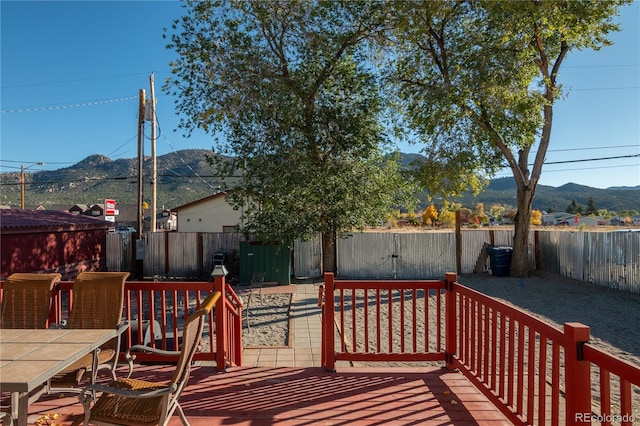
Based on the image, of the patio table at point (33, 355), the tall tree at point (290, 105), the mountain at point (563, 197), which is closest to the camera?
the patio table at point (33, 355)

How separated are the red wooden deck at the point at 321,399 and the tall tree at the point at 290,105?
6.68m

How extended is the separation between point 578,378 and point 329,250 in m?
10.2

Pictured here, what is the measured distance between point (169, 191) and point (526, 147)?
69691 millimetres

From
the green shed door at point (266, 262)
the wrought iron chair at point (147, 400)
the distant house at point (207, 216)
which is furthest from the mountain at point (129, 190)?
the wrought iron chair at point (147, 400)

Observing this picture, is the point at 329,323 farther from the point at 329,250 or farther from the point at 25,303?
the point at 329,250

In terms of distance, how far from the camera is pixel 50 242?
11609 mm

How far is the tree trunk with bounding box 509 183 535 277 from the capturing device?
39.3 feet

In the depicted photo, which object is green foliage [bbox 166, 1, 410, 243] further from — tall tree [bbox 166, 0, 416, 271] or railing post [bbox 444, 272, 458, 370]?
railing post [bbox 444, 272, 458, 370]

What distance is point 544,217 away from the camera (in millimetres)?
68688

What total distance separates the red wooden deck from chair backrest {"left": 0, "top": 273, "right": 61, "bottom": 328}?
0.67 metres

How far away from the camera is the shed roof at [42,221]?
10.6 meters

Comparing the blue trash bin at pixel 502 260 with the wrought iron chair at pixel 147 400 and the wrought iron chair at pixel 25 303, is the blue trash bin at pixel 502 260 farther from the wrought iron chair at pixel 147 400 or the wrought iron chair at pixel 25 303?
the wrought iron chair at pixel 25 303

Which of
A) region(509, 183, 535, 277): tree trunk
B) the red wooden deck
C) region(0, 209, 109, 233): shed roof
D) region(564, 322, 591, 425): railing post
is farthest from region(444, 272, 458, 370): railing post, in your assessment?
region(0, 209, 109, 233): shed roof

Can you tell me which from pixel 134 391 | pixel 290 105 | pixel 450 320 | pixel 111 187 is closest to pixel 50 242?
pixel 290 105
